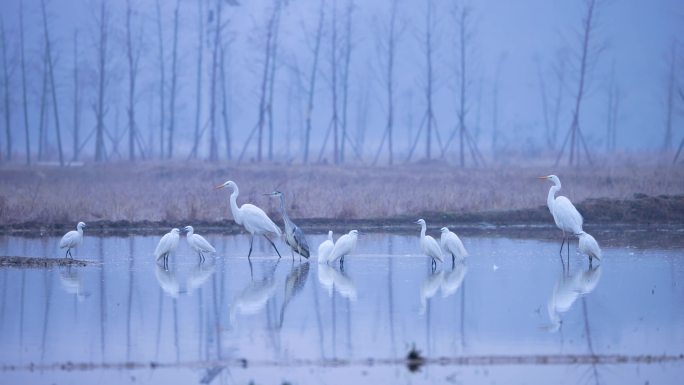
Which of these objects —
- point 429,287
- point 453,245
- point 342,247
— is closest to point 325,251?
point 342,247

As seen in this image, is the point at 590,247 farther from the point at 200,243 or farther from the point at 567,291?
the point at 200,243

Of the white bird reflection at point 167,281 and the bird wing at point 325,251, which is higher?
the bird wing at point 325,251

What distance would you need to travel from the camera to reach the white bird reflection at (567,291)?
1130 cm

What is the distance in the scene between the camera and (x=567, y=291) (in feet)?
42.9

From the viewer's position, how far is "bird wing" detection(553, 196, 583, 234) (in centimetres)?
1728

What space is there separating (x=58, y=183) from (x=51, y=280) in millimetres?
21063

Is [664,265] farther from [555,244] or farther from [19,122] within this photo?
[19,122]

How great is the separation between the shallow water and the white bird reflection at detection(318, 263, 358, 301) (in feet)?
0.10

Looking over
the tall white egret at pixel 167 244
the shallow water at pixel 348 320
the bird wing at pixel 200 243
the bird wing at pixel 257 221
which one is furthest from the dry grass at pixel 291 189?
the tall white egret at pixel 167 244

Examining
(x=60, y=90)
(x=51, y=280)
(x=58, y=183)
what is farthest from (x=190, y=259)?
(x=60, y=90)

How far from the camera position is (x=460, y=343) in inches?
393

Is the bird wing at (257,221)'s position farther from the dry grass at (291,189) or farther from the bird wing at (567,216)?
the bird wing at (567,216)

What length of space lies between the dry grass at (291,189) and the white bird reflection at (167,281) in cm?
665

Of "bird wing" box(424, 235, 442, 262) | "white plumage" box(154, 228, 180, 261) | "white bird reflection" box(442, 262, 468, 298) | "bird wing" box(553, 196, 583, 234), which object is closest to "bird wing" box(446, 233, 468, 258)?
"white bird reflection" box(442, 262, 468, 298)
